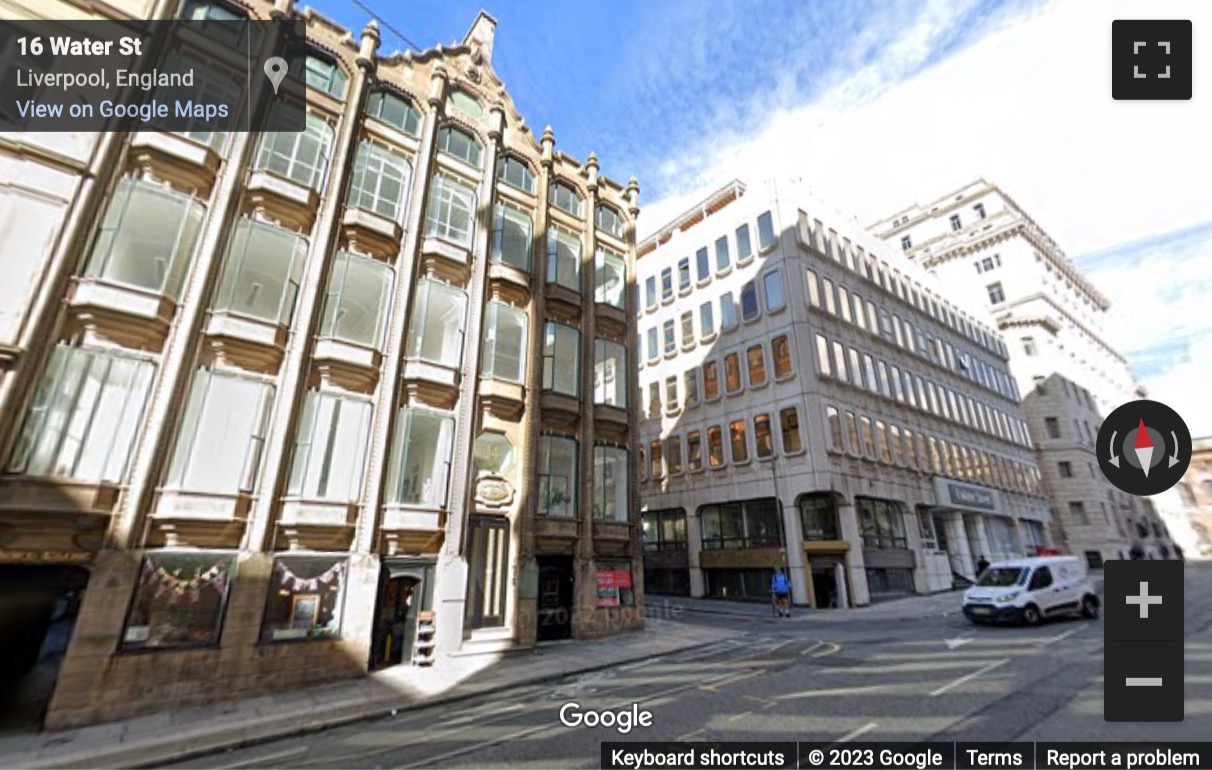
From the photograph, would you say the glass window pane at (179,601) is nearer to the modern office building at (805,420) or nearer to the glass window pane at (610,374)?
the glass window pane at (610,374)

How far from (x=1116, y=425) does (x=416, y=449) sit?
15510 millimetres

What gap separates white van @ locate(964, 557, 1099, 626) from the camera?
17.0 m

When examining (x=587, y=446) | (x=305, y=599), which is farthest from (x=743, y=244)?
(x=305, y=599)

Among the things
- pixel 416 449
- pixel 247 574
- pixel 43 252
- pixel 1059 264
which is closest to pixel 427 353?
pixel 416 449

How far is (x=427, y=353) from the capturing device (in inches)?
673

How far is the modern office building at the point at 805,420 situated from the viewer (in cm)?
2736

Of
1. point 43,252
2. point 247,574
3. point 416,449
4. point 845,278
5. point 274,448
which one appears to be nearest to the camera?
point 43,252

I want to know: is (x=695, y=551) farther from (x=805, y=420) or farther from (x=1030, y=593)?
(x=1030, y=593)

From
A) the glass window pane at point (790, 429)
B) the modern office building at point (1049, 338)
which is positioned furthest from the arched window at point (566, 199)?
the modern office building at point (1049, 338)

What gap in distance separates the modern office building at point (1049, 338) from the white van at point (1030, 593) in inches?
1233

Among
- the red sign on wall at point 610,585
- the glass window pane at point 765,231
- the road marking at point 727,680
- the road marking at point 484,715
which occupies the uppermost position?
the glass window pane at point 765,231

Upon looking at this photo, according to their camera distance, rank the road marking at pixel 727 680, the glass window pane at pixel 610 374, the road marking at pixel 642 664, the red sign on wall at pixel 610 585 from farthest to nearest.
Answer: the glass window pane at pixel 610 374
the red sign on wall at pixel 610 585
the road marking at pixel 642 664
the road marking at pixel 727 680

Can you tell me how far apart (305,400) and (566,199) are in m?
13.7

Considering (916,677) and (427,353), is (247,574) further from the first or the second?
(916,677)
